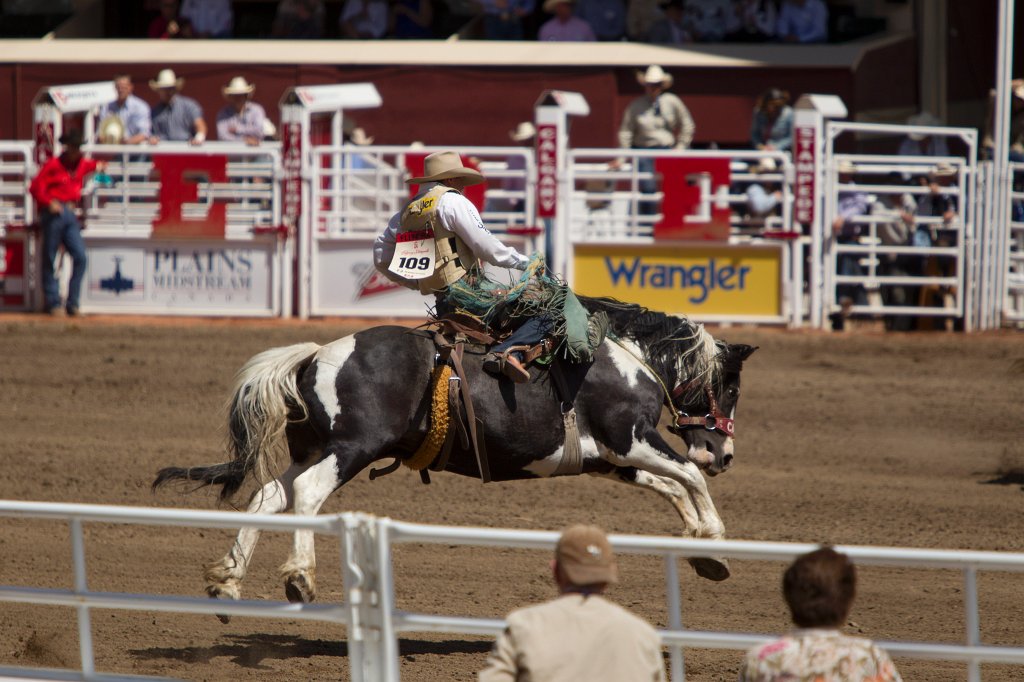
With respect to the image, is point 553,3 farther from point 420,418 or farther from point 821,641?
point 821,641

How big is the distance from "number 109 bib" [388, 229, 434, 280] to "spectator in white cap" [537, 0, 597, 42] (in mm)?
13169

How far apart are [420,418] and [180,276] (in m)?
9.31

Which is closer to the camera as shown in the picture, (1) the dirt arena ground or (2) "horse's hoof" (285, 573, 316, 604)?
(2) "horse's hoof" (285, 573, 316, 604)

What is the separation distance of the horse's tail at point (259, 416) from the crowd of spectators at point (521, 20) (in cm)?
1373

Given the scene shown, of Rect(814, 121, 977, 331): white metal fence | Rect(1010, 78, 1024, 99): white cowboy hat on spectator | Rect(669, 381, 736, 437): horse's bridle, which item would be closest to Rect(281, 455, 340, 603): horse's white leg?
Rect(669, 381, 736, 437): horse's bridle

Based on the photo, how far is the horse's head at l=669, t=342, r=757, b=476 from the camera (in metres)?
6.53

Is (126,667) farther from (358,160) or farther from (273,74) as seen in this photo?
(273,74)

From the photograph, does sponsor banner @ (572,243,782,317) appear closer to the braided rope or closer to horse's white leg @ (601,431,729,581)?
horse's white leg @ (601,431,729,581)

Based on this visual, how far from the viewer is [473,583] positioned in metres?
6.87

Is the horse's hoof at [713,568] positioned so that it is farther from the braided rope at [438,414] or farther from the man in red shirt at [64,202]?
the man in red shirt at [64,202]

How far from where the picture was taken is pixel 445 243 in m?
6.35

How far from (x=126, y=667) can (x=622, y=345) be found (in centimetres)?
263

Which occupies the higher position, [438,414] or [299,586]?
[438,414]

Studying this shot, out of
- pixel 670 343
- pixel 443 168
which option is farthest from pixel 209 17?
pixel 670 343
